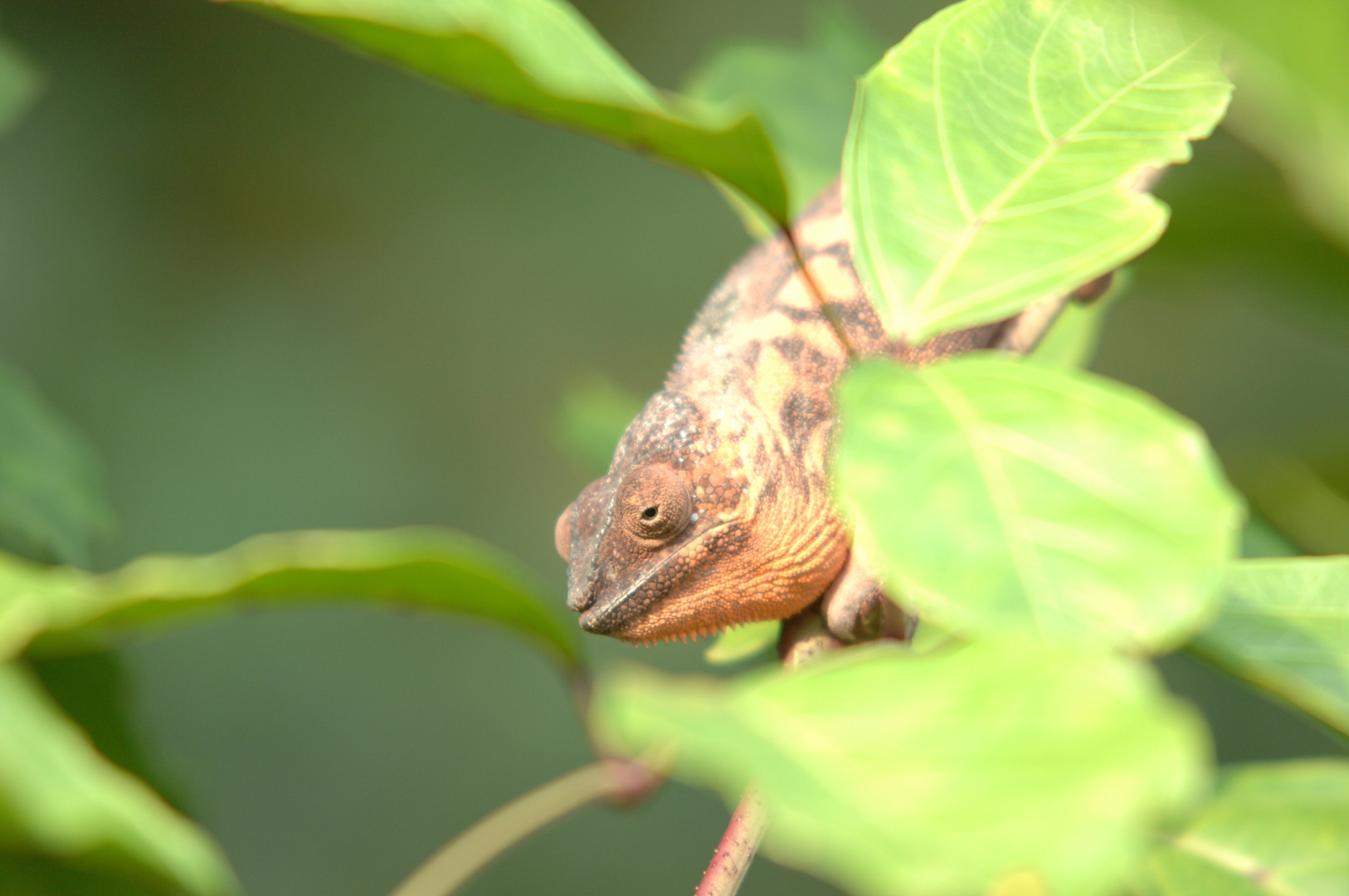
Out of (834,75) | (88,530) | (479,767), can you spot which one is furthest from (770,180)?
(479,767)

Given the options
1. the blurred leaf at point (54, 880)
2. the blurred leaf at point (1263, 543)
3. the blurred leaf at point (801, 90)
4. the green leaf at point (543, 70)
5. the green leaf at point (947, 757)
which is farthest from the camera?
the blurred leaf at point (801, 90)

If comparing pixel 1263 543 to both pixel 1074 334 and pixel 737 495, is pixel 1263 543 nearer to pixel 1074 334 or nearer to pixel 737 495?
pixel 1074 334

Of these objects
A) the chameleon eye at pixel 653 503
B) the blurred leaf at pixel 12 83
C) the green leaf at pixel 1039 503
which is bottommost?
the chameleon eye at pixel 653 503

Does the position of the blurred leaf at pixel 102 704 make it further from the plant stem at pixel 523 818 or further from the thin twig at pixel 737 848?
the thin twig at pixel 737 848

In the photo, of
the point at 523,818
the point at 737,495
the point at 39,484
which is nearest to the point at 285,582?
the point at 523,818

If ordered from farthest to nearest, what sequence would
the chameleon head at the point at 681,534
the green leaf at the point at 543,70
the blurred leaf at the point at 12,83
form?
the blurred leaf at the point at 12,83, the chameleon head at the point at 681,534, the green leaf at the point at 543,70

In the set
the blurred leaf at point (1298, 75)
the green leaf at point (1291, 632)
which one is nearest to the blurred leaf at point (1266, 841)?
the green leaf at point (1291, 632)

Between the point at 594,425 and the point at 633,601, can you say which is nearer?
the point at 633,601

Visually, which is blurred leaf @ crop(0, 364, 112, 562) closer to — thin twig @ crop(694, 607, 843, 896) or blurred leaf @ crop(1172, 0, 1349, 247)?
thin twig @ crop(694, 607, 843, 896)
